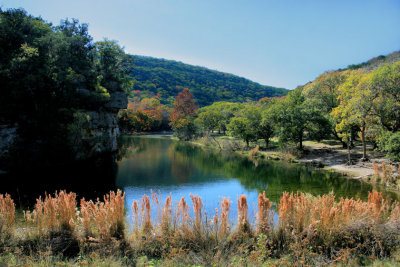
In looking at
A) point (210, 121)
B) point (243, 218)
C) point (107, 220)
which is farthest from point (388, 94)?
point (210, 121)

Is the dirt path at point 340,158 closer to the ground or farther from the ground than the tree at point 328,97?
closer to the ground

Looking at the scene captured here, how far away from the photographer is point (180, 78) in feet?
436

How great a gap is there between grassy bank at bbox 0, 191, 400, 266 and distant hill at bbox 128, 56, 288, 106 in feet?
303

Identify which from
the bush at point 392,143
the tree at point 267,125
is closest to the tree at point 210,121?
the tree at point 267,125

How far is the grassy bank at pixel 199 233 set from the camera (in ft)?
16.5

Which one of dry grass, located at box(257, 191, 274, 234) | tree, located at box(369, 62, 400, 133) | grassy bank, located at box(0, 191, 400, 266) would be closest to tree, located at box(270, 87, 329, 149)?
tree, located at box(369, 62, 400, 133)

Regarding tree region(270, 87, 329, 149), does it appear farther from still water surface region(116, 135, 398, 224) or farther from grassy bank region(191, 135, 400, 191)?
still water surface region(116, 135, 398, 224)

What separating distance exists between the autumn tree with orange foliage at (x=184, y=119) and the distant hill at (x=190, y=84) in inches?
864

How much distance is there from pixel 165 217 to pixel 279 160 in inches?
985

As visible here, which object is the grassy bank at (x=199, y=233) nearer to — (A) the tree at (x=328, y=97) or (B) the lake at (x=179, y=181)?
(B) the lake at (x=179, y=181)

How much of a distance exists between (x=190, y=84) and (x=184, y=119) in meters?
78.6

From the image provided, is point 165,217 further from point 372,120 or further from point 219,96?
point 219,96

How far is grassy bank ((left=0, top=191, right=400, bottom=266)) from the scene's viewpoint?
5035 millimetres

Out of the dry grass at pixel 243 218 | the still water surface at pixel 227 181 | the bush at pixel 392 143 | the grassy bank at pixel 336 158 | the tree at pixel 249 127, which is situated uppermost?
the tree at pixel 249 127
